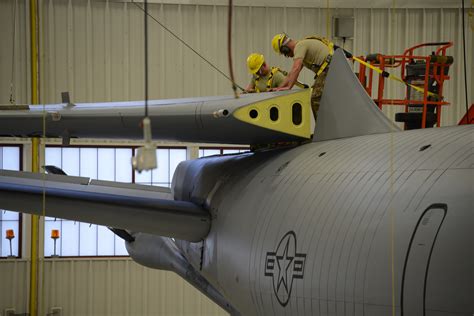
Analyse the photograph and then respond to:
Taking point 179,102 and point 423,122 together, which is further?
point 423,122

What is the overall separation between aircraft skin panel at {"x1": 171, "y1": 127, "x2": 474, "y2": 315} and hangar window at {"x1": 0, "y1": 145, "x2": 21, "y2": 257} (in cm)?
1090

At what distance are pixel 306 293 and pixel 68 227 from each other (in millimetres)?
13774

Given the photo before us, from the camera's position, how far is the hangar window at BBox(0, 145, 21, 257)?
19812mm

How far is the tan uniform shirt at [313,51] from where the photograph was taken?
1079 cm

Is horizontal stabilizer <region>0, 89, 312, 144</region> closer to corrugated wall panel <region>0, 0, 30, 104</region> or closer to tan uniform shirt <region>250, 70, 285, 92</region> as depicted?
tan uniform shirt <region>250, 70, 285, 92</region>

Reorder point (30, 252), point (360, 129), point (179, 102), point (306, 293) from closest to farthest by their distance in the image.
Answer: point (306, 293), point (360, 129), point (179, 102), point (30, 252)

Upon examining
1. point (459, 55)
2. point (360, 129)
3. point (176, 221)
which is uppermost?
point (459, 55)

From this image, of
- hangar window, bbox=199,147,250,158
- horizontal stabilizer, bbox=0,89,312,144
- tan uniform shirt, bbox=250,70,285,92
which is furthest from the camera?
hangar window, bbox=199,147,250,158

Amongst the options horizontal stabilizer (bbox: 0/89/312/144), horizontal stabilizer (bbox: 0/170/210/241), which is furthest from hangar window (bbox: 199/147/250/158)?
horizontal stabilizer (bbox: 0/170/210/241)

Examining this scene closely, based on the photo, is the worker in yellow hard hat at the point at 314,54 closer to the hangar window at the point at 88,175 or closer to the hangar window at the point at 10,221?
the hangar window at the point at 88,175


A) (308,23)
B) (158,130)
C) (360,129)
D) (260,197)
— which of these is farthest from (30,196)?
(308,23)

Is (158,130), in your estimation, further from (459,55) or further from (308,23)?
(459,55)

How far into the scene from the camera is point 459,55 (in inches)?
835

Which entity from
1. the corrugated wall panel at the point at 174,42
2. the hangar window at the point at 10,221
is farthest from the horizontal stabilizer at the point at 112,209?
the corrugated wall panel at the point at 174,42
